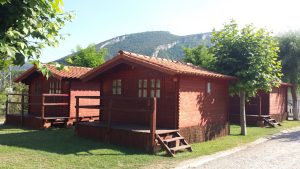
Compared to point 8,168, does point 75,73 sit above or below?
above

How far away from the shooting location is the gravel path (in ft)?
28.7

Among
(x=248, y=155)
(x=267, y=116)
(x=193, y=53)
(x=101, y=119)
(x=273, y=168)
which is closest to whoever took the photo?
(x=273, y=168)

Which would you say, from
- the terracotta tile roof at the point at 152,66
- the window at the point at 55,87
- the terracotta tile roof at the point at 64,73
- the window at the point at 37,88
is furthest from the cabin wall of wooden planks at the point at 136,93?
the window at the point at 37,88

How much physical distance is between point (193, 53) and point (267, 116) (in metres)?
18.8

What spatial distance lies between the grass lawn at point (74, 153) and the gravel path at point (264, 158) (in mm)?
880

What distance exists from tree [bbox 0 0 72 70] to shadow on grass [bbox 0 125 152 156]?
5494mm

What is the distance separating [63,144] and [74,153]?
165cm

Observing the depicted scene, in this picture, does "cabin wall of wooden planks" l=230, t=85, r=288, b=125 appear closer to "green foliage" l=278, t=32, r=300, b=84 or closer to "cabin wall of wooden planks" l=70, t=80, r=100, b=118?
"green foliage" l=278, t=32, r=300, b=84

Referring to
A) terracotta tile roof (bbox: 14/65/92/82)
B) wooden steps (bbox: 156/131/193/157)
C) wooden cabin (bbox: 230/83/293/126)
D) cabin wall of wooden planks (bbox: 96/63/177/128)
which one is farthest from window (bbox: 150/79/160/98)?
wooden cabin (bbox: 230/83/293/126)

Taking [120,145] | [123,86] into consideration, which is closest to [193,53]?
[123,86]

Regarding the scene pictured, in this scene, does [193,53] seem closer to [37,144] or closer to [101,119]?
[101,119]

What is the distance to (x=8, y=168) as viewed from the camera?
7.70 metres

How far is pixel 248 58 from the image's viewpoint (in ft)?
49.2

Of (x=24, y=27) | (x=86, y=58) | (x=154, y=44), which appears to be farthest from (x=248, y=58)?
(x=154, y=44)
